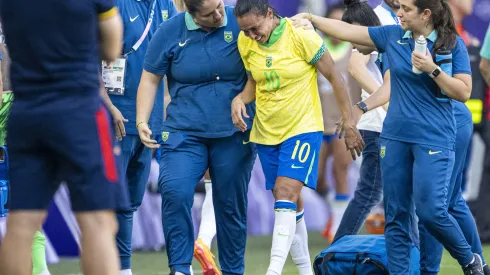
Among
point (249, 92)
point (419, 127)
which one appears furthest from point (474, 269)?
point (249, 92)

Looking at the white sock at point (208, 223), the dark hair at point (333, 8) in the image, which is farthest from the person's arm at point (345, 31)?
the dark hair at point (333, 8)

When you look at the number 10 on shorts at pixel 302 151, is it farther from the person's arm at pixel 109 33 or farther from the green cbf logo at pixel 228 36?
the person's arm at pixel 109 33

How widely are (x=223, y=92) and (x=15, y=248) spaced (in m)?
2.44

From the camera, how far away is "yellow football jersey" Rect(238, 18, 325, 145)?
705cm

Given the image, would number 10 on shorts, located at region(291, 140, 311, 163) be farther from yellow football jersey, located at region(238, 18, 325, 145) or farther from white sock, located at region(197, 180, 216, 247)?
white sock, located at region(197, 180, 216, 247)

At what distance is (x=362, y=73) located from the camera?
8.31 meters

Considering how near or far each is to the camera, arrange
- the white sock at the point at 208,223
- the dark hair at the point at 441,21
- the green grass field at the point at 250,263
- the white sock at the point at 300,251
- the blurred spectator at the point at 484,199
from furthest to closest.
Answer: the blurred spectator at the point at 484,199 → the green grass field at the point at 250,263 → the white sock at the point at 208,223 → the white sock at the point at 300,251 → the dark hair at the point at 441,21

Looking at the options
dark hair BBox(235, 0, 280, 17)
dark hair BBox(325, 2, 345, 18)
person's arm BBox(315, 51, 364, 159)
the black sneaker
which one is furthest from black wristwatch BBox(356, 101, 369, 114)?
dark hair BBox(325, 2, 345, 18)

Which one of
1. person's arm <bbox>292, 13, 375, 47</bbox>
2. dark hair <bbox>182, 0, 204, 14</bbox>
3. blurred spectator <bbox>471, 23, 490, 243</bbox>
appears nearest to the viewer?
dark hair <bbox>182, 0, 204, 14</bbox>

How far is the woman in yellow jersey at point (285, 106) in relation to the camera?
23.0 ft

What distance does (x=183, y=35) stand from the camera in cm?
710

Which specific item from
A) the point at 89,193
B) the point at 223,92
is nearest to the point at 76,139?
the point at 89,193

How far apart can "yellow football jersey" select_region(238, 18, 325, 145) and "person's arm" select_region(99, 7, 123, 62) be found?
1961 millimetres

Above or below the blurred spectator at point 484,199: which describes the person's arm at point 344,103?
above
